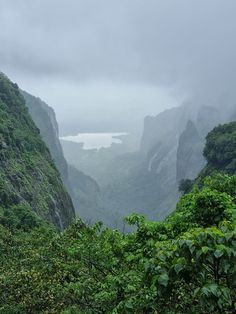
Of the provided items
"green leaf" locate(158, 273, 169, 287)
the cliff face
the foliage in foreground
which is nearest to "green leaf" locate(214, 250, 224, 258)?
the foliage in foreground

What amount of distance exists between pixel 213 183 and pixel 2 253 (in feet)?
55.9

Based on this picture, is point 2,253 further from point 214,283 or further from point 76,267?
point 214,283

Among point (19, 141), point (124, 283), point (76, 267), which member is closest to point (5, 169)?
point (19, 141)

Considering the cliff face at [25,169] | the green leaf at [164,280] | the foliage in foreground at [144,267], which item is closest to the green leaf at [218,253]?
the foliage in foreground at [144,267]

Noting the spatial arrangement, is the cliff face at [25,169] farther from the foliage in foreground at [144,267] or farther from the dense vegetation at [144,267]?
the foliage in foreground at [144,267]

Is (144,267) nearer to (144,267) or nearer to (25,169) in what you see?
(144,267)

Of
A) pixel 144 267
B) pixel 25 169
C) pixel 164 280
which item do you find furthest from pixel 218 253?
pixel 25 169

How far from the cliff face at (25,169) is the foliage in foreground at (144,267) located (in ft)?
119

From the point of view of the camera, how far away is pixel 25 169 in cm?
7400

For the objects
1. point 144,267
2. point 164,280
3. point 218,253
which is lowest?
point 218,253

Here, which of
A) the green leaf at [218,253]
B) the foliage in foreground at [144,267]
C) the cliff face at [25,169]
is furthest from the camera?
the cliff face at [25,169]

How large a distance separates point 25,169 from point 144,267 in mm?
69521

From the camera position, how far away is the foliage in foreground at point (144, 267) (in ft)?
18.5

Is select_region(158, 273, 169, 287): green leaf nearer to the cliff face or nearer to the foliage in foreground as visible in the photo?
the foliage in foreground
